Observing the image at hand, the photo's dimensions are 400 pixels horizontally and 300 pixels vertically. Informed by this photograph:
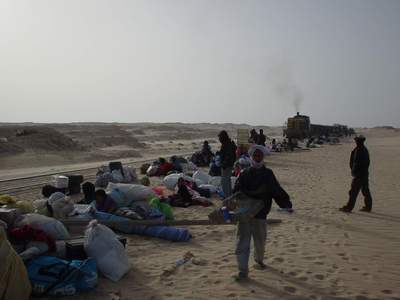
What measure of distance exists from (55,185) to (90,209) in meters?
3.71

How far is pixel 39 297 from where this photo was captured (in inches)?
165

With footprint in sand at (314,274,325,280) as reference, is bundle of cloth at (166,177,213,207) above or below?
above

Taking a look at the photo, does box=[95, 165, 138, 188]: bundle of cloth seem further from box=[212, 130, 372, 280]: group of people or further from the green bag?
box=[212, 130, 372, 280]: group of people

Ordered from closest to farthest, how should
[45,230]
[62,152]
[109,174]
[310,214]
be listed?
[45,230] < [310,214] < [109,174] < [62,152]

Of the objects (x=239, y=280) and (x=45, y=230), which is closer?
(x=239, y=280)

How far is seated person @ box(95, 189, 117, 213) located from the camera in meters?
6.99

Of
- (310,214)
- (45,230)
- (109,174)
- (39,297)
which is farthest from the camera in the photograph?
(109,174)

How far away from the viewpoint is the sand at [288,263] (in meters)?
4.48

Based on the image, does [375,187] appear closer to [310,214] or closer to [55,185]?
[310,214]

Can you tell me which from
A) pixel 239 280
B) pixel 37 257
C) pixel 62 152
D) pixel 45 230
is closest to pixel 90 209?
pixel 45 230

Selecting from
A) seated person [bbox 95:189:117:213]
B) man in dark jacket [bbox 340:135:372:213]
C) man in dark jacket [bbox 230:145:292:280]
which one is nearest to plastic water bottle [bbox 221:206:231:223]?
man in dark jacket [bbox 230:145:292:280]

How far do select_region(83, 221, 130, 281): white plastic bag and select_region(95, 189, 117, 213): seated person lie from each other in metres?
2.00

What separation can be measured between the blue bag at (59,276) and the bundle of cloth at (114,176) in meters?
6.87

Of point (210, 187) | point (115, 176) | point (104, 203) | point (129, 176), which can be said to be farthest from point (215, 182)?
point (104, 203)
